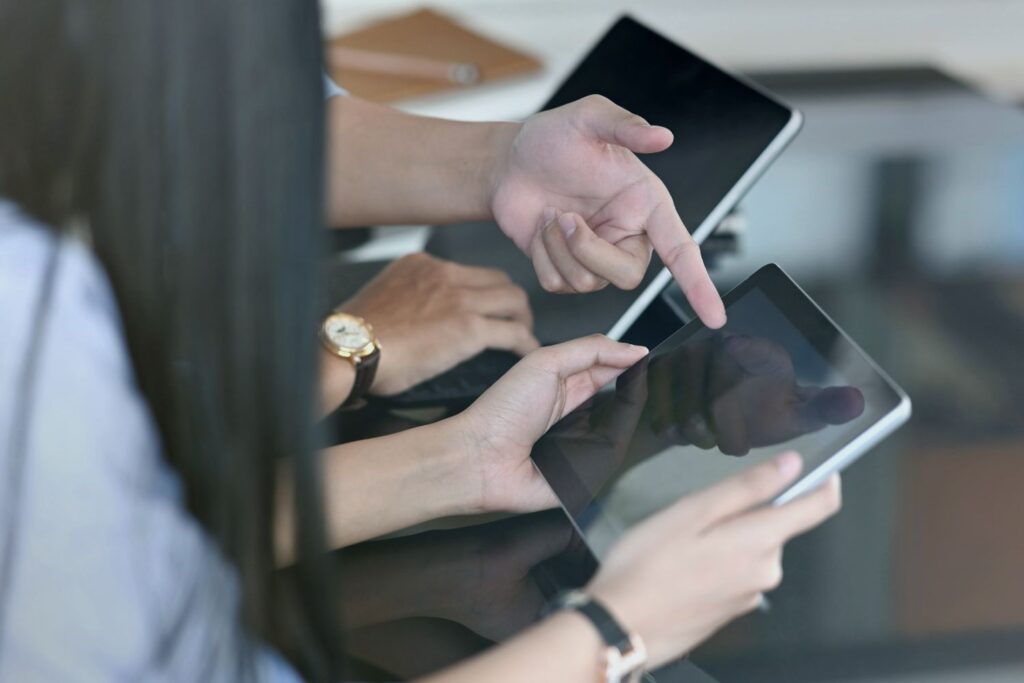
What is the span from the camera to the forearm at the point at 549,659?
0.56 meters

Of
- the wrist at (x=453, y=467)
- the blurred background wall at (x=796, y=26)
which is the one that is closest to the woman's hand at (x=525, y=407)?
the wrist at (x=453, y=467)

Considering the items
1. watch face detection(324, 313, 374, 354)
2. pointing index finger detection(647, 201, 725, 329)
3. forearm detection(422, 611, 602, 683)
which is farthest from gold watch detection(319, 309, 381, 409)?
forearm detection(422, 611, 602, 683)

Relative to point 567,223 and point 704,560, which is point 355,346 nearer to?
point 567,223

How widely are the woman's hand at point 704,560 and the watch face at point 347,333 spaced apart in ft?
1.13

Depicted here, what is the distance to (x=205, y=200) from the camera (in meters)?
0.51

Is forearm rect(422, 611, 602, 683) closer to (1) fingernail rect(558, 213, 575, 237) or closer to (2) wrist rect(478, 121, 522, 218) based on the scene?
(1) fingernail rect(558, 213, 575, 237)

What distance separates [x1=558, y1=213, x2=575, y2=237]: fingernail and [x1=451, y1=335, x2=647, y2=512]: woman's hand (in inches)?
4.5

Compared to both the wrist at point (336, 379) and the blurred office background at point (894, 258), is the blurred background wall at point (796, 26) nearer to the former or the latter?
the blurred office background at point (894, 258)

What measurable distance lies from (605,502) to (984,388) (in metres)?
0.34

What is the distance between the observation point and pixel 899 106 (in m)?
1.38

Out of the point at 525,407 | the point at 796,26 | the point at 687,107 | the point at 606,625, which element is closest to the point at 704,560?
the point at 606,625

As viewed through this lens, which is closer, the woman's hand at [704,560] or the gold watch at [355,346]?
the woman's hand at [704,560]

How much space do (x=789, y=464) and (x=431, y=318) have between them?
0.39 meters

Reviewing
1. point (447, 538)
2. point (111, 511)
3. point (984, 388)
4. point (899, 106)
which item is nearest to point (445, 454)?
point (447, 538)
